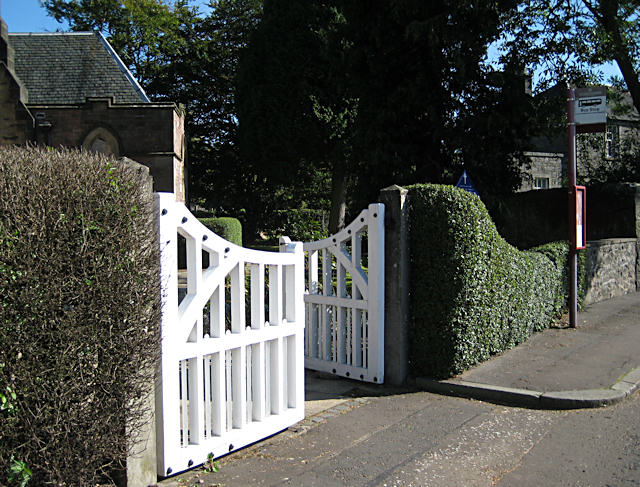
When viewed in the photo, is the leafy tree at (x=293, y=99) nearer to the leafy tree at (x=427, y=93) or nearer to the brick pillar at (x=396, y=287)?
the leafy tree at (x=427, y=93)

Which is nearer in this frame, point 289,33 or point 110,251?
point 110,251

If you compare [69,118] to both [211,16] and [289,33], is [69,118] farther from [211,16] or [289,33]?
[211,16]

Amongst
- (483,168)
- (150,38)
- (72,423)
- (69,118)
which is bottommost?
(72,423)

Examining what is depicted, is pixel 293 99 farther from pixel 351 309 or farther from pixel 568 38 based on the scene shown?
pixel 351 309

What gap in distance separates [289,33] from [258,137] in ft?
16.8

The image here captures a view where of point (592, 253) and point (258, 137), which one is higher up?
point (258, 137)

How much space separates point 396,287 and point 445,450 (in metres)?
2.29

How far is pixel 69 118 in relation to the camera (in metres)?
24.0

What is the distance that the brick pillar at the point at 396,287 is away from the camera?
6684 millimetres

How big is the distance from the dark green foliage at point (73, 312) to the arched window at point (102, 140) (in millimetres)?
21783

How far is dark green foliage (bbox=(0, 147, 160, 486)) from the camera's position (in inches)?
119

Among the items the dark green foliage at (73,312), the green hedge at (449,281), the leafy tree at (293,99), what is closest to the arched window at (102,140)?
the leafy tree at (293,99)

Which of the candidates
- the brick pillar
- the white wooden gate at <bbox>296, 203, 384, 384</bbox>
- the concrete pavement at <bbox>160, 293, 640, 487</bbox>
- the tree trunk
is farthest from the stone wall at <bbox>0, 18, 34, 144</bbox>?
the brick pillar

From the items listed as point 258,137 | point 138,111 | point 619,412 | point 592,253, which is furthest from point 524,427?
point 258,137
